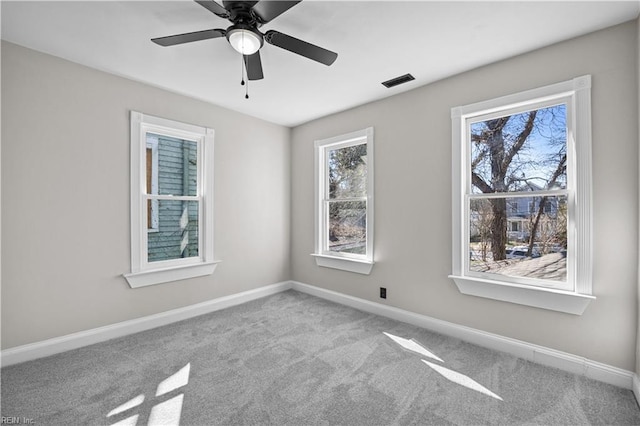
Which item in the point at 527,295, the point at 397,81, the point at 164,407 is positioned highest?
the point at 397,81

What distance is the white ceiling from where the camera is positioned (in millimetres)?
1946

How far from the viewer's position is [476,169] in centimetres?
284

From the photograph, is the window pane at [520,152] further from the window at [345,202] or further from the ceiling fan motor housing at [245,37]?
the ceiling fan motor housing at [245,37]

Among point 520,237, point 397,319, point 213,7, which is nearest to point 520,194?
point 520,237

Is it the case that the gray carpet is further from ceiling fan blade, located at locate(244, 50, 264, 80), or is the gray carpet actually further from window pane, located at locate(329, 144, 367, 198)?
ceiling fan blade, located at locate(244, 50, 264, 80)

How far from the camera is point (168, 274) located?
127 inches

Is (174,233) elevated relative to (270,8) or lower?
lower

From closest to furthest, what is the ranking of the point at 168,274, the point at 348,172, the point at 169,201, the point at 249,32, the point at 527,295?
the point at 249,32 < the point at 527,295 < the point at 168,274 < the point at 169,201 < the point at 348,172

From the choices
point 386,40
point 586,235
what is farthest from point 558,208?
point 386,40

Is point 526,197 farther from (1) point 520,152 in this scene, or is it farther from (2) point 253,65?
(2) point 253,65

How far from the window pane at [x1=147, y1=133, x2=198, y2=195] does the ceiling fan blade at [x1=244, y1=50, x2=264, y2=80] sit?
1565mm

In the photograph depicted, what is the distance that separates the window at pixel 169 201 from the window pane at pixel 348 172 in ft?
5.41

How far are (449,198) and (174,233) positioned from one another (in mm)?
3081

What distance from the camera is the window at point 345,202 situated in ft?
11.9
